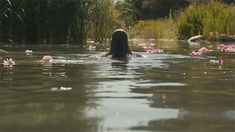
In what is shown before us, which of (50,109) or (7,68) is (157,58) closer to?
(7,68)

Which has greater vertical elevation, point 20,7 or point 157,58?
point 20,7

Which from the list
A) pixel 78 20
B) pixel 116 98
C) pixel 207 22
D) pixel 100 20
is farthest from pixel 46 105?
pixel 207 22

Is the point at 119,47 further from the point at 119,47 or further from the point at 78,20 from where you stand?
the point at 78,20

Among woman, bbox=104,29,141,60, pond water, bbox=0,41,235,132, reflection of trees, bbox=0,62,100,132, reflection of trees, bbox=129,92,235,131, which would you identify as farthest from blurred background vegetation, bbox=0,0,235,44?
reflection of trees, bbox=129,92,235,131

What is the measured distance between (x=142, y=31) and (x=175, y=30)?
3.54 metres

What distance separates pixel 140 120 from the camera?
4809 millimetres

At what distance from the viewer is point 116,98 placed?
Result: 19.8ft

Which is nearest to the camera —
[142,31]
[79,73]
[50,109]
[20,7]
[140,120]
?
[140,120]

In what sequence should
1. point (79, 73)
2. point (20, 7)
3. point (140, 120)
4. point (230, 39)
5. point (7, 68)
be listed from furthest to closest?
point (230, 39), point (20, 7), point (7, 68), point (79, 73), point (140, 120)

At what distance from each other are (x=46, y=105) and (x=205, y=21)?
74.9 feet

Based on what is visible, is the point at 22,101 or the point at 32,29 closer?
the point at 22,101

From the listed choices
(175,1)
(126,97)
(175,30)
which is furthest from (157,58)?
(175,1)

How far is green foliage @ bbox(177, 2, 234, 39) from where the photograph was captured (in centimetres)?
2734

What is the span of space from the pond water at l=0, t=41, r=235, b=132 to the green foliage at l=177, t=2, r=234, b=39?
1747 cm
